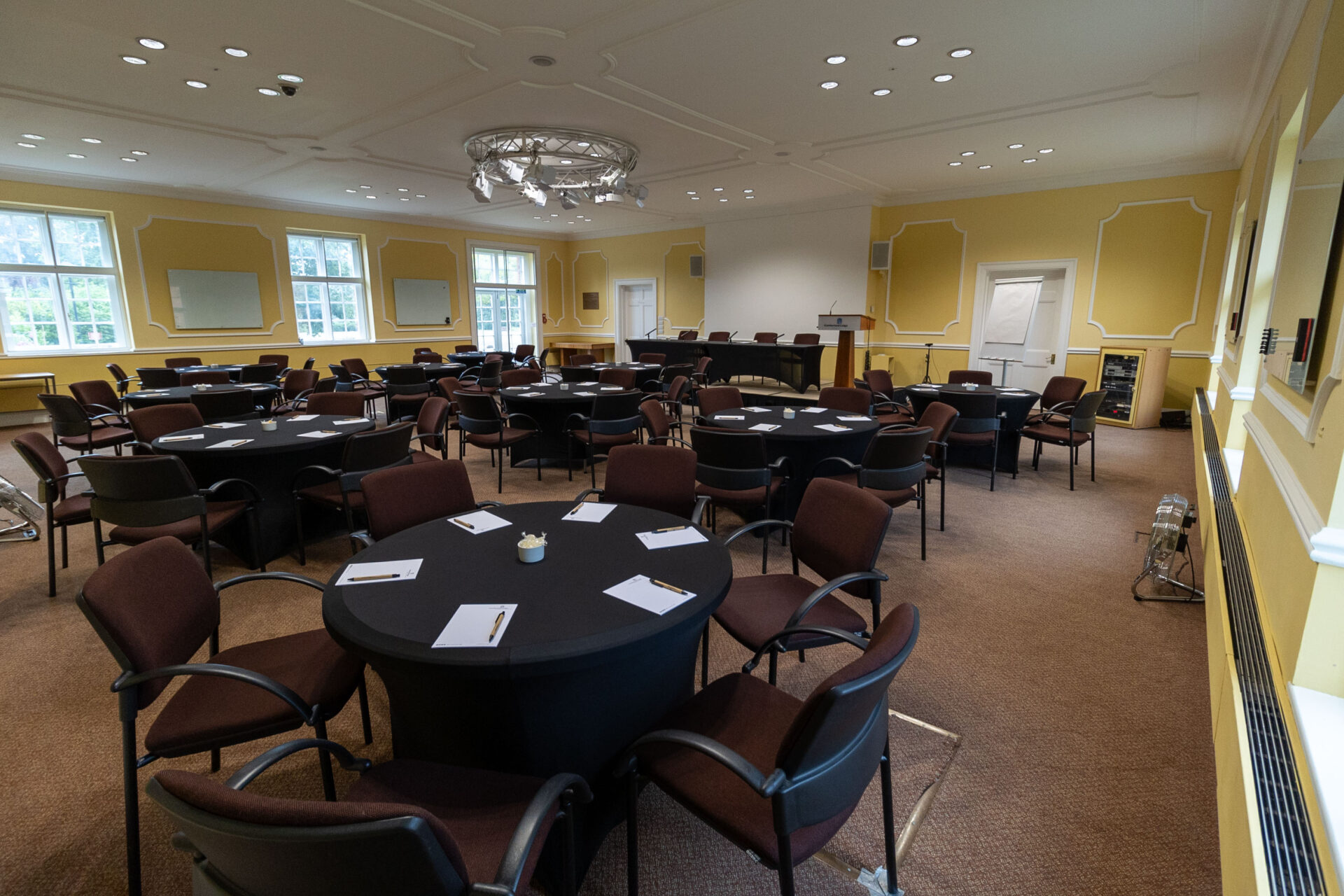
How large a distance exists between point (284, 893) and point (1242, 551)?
9.72 ft

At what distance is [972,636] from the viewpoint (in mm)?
2816

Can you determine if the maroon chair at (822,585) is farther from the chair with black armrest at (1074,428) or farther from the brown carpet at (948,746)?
the chair with black armrest at (1074,428)

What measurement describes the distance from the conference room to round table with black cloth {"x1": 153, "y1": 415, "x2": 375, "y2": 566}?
3 centimetres

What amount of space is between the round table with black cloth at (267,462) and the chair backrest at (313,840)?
9.41 ft

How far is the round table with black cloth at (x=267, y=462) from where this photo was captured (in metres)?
3.34

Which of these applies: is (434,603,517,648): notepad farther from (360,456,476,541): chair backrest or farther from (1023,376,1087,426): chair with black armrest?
(1023,376,1087,426): chair with black armrest

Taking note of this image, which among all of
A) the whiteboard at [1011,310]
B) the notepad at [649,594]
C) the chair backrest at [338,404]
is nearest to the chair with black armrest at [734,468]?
the notepad at [649,594]

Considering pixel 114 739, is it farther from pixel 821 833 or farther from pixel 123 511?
pixel 821 833

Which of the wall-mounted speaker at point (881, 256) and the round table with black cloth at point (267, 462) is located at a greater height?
the wall-mounted speaker at point (881, 256)

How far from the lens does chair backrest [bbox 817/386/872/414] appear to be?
5160mm

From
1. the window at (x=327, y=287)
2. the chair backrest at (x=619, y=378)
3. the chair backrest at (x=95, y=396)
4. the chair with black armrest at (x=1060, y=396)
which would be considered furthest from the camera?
the window at (x=327, y=287)

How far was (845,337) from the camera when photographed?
8844 millimetres

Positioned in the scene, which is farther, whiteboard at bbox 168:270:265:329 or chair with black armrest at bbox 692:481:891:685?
whiteboard at bbox 168:270:265:329

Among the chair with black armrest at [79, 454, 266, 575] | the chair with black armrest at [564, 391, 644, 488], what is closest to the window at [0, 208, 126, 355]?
the chair with black armrest at [79, 454, 266, 575]
